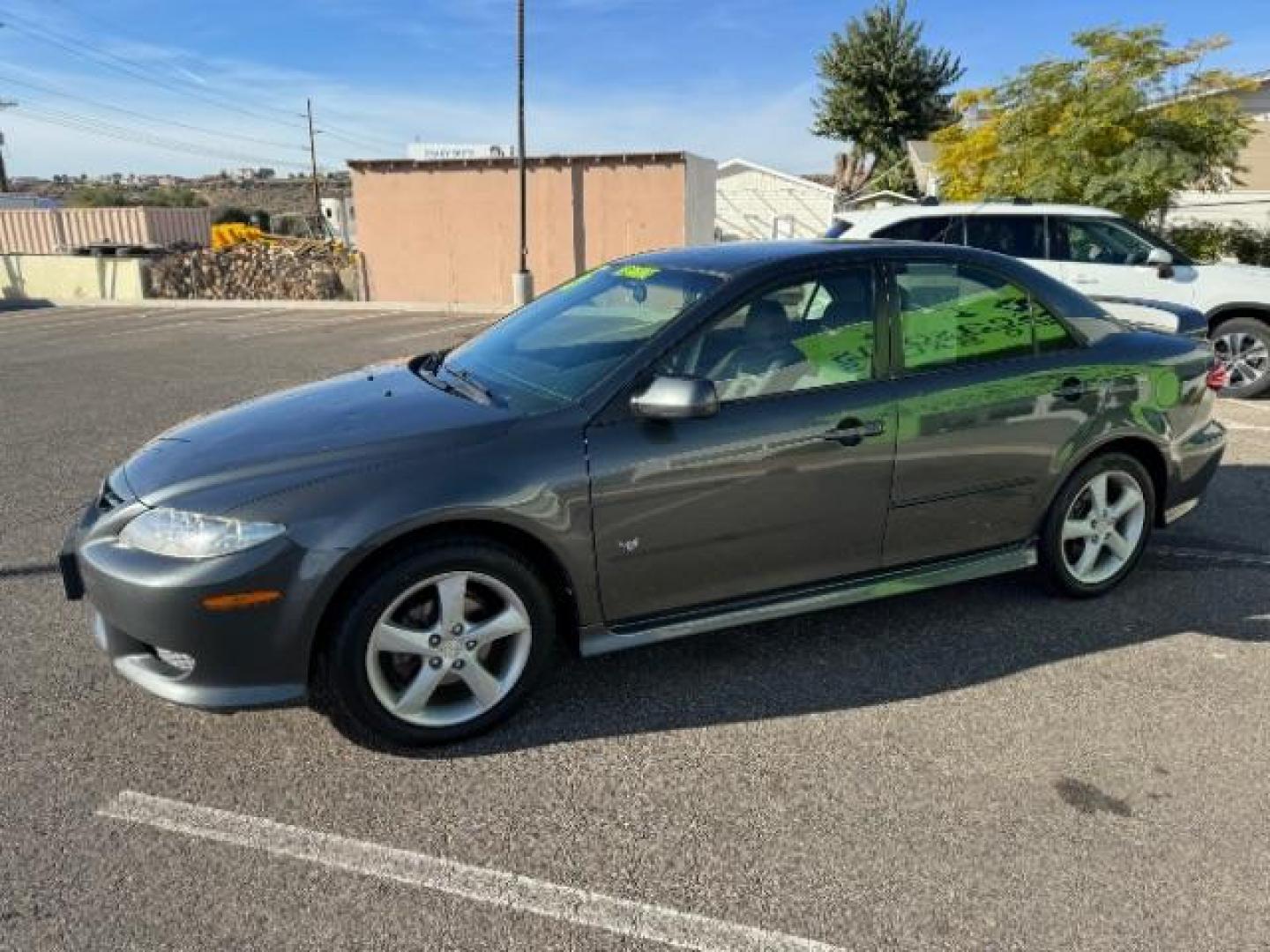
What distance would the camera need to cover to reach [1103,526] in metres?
4.03

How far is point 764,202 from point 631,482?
38.0m

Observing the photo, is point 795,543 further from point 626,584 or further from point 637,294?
point 637,294

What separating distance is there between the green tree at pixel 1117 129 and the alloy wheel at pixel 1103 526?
30.5ft

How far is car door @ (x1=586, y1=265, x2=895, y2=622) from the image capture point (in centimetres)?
304

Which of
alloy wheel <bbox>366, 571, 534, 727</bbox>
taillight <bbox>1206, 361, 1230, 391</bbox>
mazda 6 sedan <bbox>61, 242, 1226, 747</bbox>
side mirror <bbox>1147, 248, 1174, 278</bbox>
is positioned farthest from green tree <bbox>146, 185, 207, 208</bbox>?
taillight <bbox>1206, 361, 1230, 391</bbox>

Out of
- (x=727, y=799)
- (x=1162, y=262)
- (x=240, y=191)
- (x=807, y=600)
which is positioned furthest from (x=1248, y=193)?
(x=240, y=191)

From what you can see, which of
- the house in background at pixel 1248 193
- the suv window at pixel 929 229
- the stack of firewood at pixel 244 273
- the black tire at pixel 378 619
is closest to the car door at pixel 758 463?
the black tire at pixel 378 619

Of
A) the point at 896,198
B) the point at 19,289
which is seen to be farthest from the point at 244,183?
the point at 896,198

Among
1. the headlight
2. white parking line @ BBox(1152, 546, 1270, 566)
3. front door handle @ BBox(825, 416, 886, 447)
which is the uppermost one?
front door handle @ BBox(825, 416, 886, 447)

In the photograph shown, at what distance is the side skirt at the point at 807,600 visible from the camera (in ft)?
10.3

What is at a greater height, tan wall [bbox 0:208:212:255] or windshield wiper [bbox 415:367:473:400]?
tan wall [bbox 0:208:212:255]

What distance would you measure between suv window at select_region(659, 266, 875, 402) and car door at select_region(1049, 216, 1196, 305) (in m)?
5.64

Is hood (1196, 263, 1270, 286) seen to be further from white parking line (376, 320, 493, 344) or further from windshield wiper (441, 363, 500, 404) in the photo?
white parking line (376, 320, 493, 344)

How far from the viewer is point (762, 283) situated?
3.36 meters
